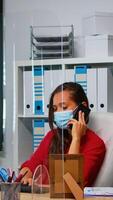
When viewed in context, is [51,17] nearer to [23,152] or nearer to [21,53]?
[21,53]

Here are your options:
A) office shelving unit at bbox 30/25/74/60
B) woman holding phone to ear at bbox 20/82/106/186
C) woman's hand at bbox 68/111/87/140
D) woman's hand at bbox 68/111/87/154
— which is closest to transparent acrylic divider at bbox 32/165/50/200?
woman holding phone to ear at bbox 20/82/106/186

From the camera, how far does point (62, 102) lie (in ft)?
4.94

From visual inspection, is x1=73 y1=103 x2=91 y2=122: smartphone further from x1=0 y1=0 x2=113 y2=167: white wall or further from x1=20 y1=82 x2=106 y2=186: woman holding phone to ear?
x1=0 y1=0 x2=113 y2=167: white wall

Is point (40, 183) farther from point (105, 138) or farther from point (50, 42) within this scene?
point (50, 42)

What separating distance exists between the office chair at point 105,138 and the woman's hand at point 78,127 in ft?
0.32

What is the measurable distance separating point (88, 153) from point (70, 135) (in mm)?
120

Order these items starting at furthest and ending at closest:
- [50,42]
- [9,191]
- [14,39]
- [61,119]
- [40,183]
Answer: [50,42] → [14,39] → [61,119] → [40,183] → [9,191]

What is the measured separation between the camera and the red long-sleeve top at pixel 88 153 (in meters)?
1.46

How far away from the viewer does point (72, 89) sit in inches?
65.4

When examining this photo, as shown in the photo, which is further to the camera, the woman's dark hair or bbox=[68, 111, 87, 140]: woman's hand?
bbox=[68, 111, 87, 140]: woman's hand

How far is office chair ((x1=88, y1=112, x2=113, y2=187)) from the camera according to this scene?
1.59 meters

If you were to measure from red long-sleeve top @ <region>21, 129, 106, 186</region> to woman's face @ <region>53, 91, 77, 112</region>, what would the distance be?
0.36ft

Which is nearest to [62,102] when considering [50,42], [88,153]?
[88,153]

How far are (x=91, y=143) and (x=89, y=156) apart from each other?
0.27 ft
